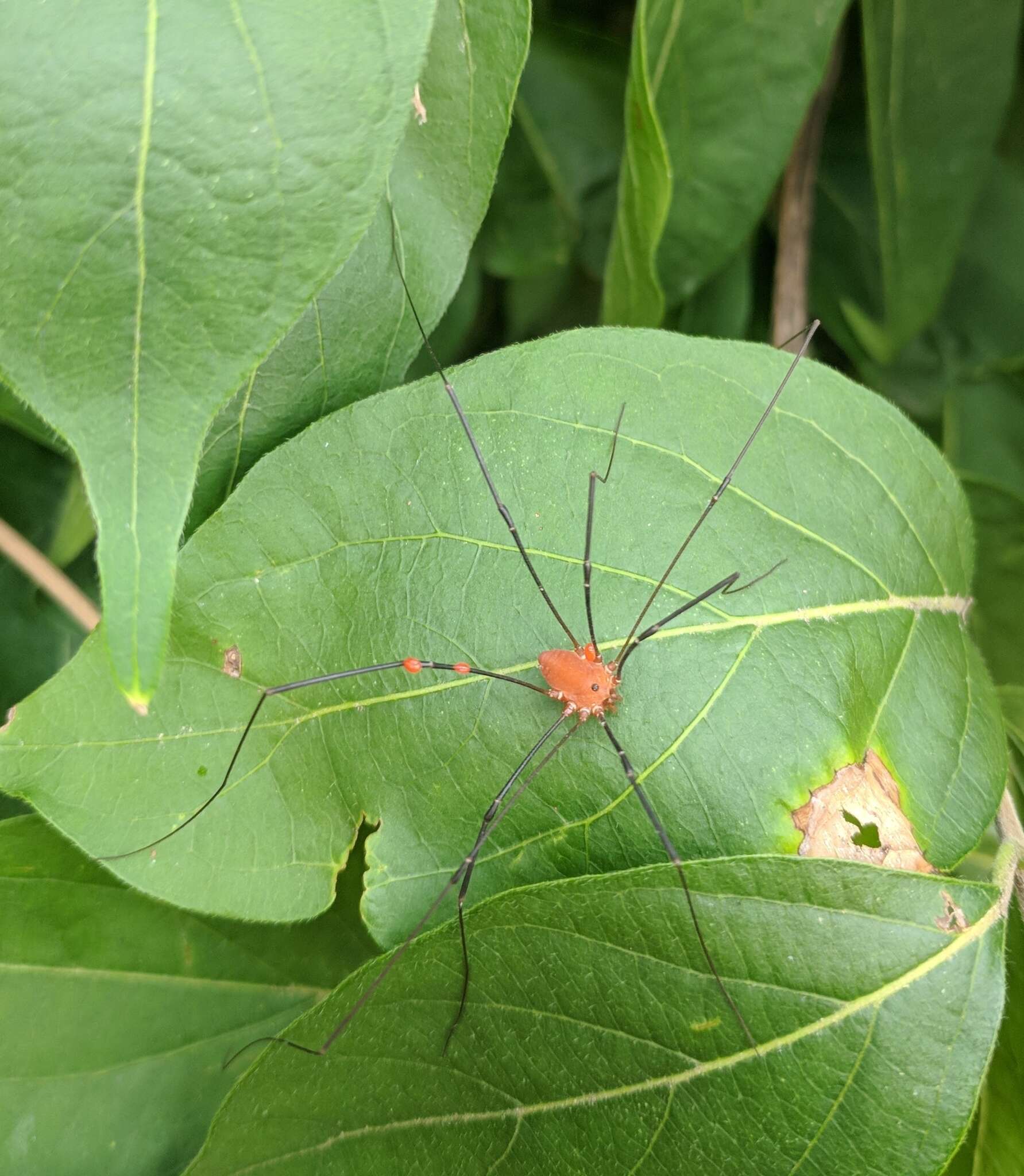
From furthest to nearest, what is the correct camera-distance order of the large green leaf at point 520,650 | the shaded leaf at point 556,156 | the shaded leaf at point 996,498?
the shaded leaf at point 556,156 → the shaded leaf at point 996,498 → the large green leaf at point 520,650

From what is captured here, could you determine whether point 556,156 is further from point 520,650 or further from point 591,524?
point 520,650

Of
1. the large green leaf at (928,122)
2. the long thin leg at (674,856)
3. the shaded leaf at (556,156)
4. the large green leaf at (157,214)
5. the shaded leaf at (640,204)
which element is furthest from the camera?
the shaded leaf at (556,156)

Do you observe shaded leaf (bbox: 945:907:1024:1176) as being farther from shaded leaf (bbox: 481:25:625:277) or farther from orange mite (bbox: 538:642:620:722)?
shaded leaf (bbox: 481:25:625:277)

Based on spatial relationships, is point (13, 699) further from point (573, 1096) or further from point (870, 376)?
point (870, 376)

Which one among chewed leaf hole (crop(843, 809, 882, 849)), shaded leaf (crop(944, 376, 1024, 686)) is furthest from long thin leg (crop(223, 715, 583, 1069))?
shaded leaf (crop(944, 376, 1024, 686))

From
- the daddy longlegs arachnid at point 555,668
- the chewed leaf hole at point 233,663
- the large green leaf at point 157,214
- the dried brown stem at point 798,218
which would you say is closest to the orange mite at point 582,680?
the daddy longlegs arachnid at point 555,668

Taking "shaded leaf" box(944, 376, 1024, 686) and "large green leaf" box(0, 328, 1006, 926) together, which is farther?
"shaded leaf" box(944, 376, 1024, 686)

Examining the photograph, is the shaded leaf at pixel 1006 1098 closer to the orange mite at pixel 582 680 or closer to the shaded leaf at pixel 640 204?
the orange mite at pixel 582 680

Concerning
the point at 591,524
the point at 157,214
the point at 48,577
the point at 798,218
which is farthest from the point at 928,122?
the point at 48,577
